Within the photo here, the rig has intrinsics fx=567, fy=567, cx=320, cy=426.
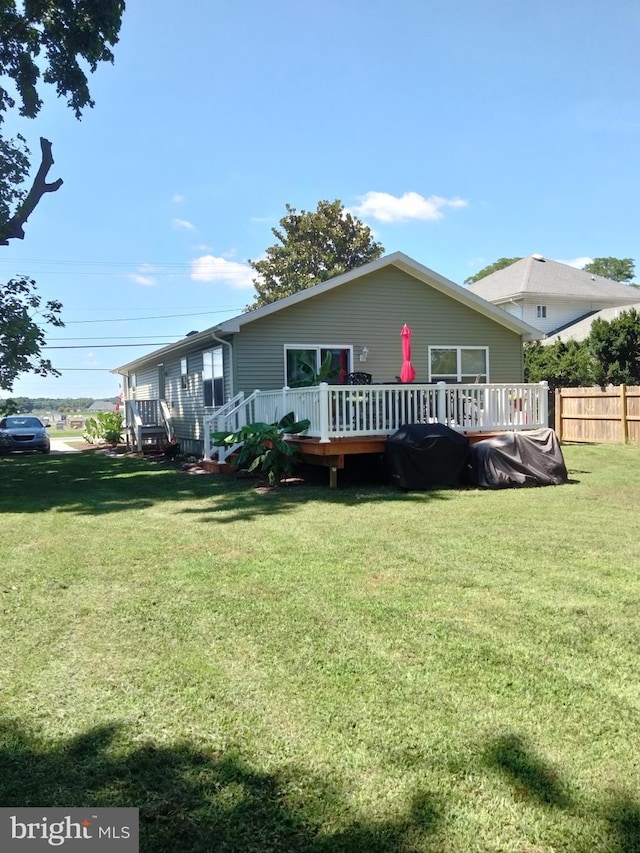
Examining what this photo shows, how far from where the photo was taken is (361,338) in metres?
13.4

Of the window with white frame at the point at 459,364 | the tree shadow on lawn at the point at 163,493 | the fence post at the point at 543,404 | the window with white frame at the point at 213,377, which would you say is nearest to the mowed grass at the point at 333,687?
the tree shadow on lawn at the point at 163,493

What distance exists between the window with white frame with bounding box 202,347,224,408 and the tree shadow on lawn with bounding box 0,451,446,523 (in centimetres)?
209

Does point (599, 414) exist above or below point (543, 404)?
below

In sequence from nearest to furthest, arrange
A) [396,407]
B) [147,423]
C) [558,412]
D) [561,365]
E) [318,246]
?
[396,407], [558,412], [147,423], [561,365], [318,246]

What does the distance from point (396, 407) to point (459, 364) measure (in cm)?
557

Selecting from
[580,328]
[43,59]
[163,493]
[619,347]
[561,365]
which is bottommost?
[163,493]

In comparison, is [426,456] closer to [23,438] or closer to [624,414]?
[624,414]

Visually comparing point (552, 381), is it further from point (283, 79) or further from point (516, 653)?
point (516, 653)

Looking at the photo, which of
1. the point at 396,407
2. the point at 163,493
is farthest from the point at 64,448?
the point at 396,407

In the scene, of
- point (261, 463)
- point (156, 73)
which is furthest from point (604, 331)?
point (156, 73)

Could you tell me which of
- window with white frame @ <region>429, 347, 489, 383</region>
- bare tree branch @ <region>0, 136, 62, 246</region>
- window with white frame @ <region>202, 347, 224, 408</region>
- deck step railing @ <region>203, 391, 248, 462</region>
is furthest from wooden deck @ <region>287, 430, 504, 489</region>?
bare tree branch @ <region>0, 136, 62, 246</region>

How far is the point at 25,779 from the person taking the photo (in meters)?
2.05

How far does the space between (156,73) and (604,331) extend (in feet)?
46.4

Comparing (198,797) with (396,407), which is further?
(396,407)
